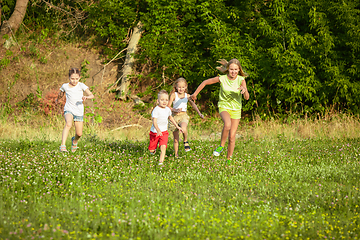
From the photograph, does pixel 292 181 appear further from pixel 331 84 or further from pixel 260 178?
pixel 331 84

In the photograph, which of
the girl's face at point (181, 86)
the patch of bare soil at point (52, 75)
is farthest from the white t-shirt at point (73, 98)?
the patch of bare soil at point (52, 75)

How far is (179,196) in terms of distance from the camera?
5738 mm

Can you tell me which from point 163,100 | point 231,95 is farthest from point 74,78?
point 231,95

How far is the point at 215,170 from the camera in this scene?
282 inches

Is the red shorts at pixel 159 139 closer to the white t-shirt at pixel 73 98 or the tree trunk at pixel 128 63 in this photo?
the white t-shirt at pixel 73 98

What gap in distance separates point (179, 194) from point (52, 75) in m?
15.2

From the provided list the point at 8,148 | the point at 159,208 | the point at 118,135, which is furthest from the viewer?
the point at 118,135

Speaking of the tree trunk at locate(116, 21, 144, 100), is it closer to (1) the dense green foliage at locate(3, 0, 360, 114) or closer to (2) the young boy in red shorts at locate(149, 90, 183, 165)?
(1) the dense green foliage at locate(3, 0, 360, 114)

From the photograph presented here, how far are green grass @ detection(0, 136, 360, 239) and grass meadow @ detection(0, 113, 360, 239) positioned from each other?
0.02 meters

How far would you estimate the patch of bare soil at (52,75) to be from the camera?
55.9 feet

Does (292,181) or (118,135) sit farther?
(118,135)

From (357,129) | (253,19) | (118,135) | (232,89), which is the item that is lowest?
(118,135)

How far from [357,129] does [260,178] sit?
279 inches

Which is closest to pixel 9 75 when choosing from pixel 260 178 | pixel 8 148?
pixel 8 148
